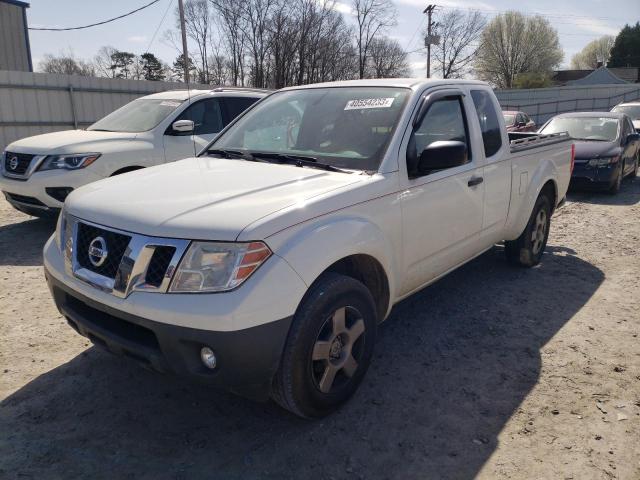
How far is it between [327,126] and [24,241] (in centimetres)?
464

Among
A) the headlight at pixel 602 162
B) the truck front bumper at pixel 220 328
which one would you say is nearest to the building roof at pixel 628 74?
the headlight at pixel 602 162

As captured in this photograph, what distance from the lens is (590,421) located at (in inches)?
114

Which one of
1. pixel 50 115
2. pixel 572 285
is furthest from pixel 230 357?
pixel 50 115

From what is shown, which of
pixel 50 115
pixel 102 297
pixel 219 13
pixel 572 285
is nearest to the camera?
pixel 102 297

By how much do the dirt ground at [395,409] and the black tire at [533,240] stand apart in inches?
32.2

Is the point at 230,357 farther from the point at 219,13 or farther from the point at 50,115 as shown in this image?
the point at 219,13

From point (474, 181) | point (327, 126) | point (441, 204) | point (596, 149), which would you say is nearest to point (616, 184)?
point (596, 149)

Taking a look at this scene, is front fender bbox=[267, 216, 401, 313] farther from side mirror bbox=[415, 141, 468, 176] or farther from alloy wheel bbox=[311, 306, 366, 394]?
side mirror bbox=[415, 141, 468, 176]

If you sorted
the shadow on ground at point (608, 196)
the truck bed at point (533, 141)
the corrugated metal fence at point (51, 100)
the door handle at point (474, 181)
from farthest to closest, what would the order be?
the corrugated metal fence at point (51, 100), the shadow on ground at point (608, 196), the truck bed at point (533, 141), the door handle at point (474, 181)

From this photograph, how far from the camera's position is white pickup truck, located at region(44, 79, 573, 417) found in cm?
232

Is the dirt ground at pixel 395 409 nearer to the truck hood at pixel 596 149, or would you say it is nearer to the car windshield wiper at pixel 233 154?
the car windshield wiper at pixel 233 154

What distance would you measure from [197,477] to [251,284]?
985mm

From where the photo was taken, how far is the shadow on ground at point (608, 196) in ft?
30.9

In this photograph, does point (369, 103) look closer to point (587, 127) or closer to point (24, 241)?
point (24, 241)
